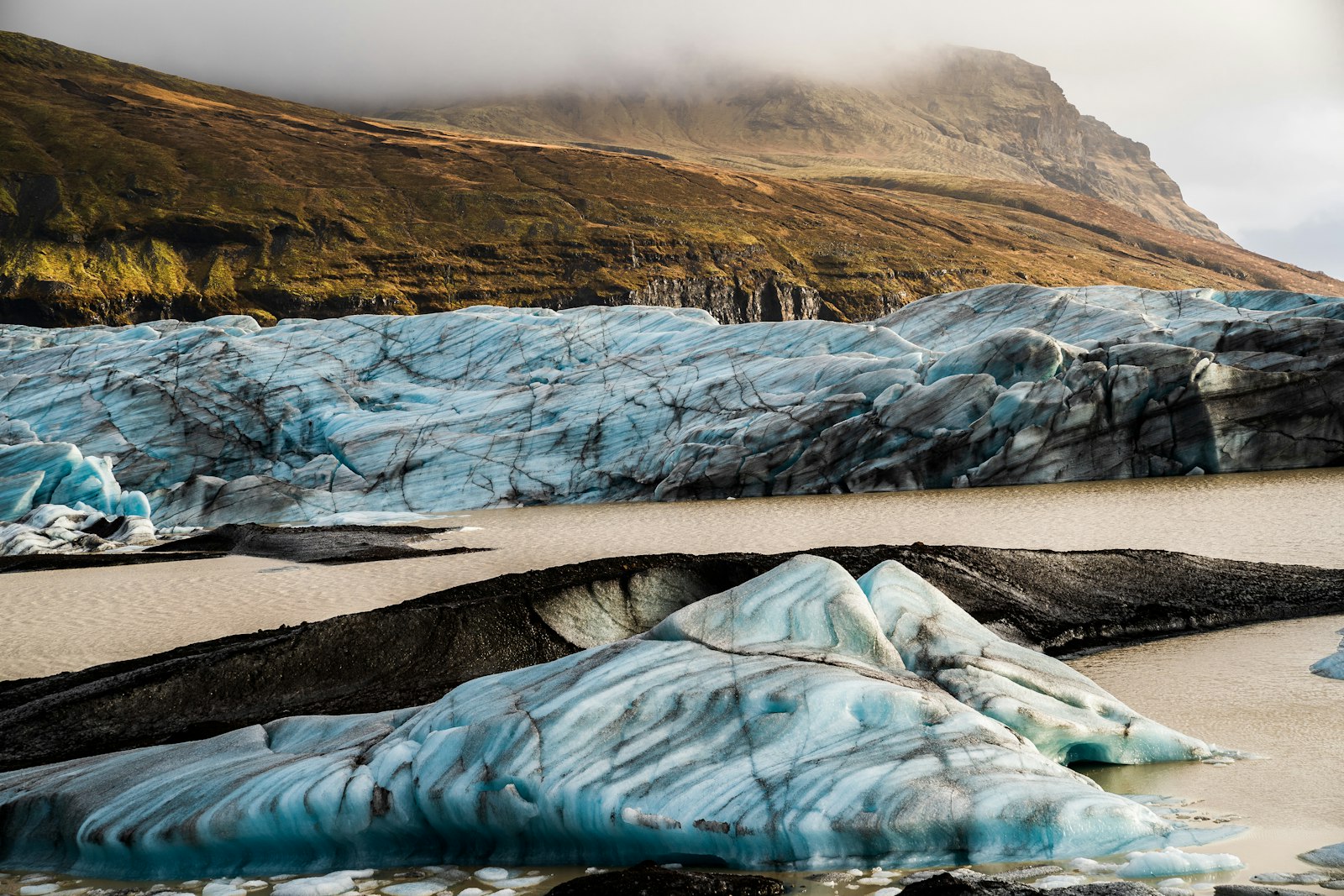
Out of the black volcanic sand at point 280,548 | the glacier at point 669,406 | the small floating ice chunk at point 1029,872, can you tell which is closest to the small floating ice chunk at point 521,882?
the small floating ice chunk at point 1029,872

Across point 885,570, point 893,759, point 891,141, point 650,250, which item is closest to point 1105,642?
point 885,570

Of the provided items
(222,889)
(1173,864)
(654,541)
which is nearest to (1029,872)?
(1173,864)

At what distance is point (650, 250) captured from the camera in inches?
3307

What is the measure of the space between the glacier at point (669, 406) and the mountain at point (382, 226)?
43.8 metres

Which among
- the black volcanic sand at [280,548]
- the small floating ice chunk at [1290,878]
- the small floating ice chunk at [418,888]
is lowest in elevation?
the black volcanic sand at [280,548]

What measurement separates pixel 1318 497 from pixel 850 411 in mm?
8685

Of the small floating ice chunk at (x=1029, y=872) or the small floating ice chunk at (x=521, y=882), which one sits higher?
the small floating ice chunk at (x=1029, y=872)

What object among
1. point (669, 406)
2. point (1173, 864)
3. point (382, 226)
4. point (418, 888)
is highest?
point (382, 226)

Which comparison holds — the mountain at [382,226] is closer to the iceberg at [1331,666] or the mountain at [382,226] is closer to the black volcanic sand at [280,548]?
the black volcanic sand at [280,548]

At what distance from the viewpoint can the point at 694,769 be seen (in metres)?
4.40

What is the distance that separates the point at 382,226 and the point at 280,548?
226 ft

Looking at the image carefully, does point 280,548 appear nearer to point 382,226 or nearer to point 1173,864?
point 1173,864

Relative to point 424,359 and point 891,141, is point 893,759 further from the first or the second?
point 891,141

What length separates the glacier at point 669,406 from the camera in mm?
21812
